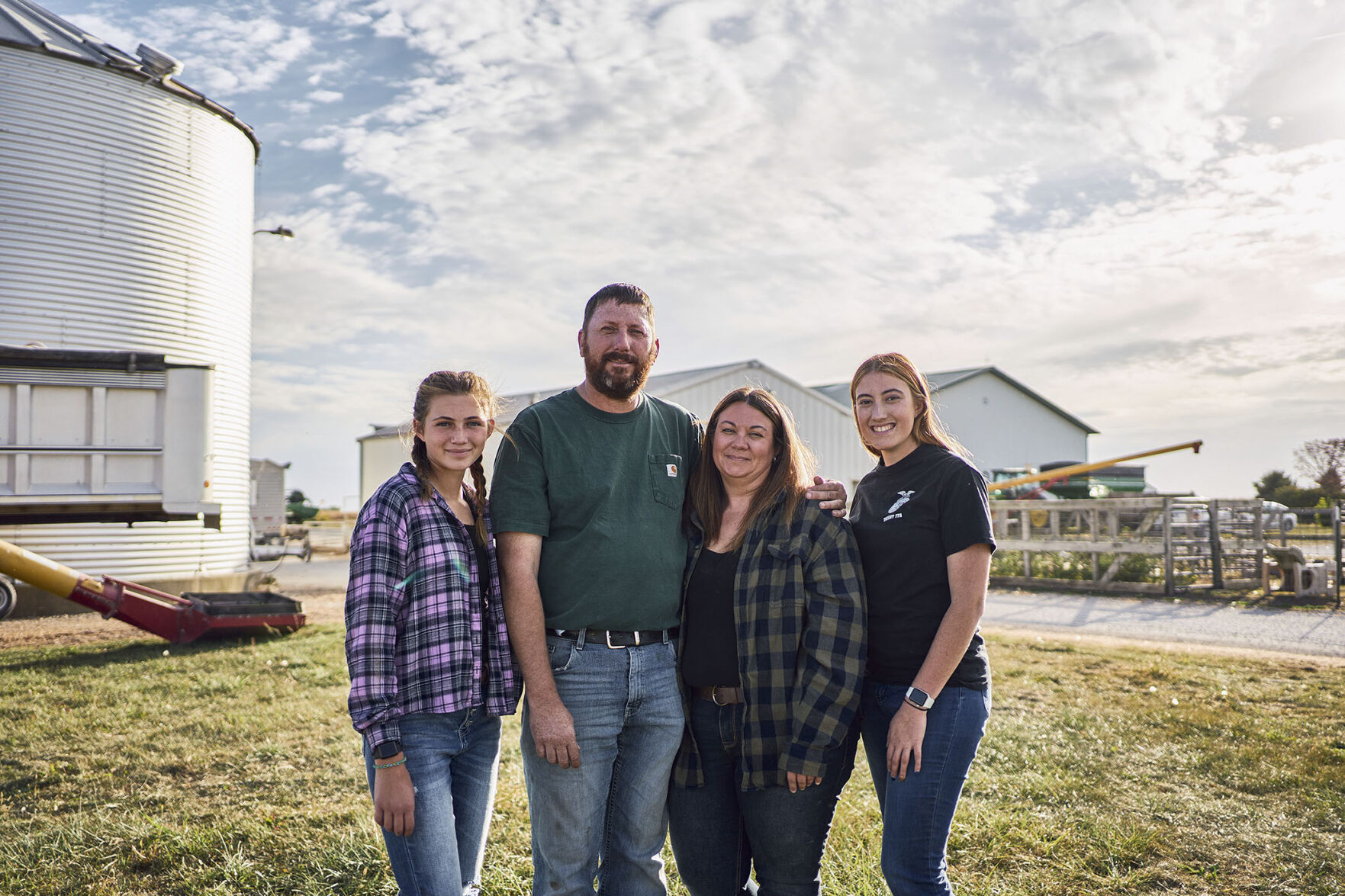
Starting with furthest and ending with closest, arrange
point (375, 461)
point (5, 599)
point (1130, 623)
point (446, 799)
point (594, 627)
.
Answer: point (375, 461) < point (1130, 623) < point (5, 599) < point (594, 627) < point (446, 799)

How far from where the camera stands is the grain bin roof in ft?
45.5

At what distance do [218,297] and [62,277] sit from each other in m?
2.45

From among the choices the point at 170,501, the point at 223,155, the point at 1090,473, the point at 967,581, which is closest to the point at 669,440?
the point at 967,581

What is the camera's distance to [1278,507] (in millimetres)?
16109

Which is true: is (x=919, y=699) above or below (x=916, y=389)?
below

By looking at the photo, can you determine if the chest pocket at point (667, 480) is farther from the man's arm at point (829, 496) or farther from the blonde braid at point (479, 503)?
the blonde braid at point (479, 503)

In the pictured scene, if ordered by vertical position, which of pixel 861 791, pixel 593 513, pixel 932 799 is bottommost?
pixel 861 791

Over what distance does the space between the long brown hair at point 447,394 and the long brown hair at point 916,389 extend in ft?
4.14

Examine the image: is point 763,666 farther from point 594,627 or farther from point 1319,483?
point 1319,483

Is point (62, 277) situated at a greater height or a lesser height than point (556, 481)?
greater

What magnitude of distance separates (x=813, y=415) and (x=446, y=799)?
81.9ft

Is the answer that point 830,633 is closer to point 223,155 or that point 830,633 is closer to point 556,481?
point 556,481

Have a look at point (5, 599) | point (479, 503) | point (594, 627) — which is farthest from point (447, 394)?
point (5, 599)

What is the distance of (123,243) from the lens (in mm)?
14367
